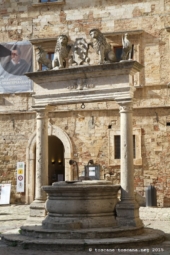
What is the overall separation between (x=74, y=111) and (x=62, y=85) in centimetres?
675

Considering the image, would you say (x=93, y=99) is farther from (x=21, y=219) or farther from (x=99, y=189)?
(x=21, y=219)

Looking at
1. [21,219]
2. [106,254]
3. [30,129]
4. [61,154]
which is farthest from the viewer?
[61,154]

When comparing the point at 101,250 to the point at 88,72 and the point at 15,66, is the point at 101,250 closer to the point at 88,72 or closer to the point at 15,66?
the point at 88,72

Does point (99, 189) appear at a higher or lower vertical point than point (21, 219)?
higher

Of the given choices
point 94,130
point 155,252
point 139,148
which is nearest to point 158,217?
point 139,148

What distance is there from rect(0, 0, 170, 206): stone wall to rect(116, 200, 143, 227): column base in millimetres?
7142

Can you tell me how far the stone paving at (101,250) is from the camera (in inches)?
295

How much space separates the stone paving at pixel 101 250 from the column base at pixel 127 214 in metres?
0.72

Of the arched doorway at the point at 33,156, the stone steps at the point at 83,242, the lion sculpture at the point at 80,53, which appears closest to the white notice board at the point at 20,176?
the arched doorway at the point at 33,156

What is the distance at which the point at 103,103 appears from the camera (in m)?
17.0

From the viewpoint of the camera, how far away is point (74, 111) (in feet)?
56.5

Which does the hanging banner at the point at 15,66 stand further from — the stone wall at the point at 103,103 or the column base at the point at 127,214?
the column base at the point at 127,214

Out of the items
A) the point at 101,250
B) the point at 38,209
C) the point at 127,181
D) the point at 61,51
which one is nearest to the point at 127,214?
the point at 127,181

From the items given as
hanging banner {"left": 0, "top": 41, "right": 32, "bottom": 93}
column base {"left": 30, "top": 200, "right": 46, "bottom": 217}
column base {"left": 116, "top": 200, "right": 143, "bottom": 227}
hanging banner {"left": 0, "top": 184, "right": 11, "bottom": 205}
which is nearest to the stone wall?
hanging banner {"left": 0, "top": 41, "right": 32, "bottom": 93}
